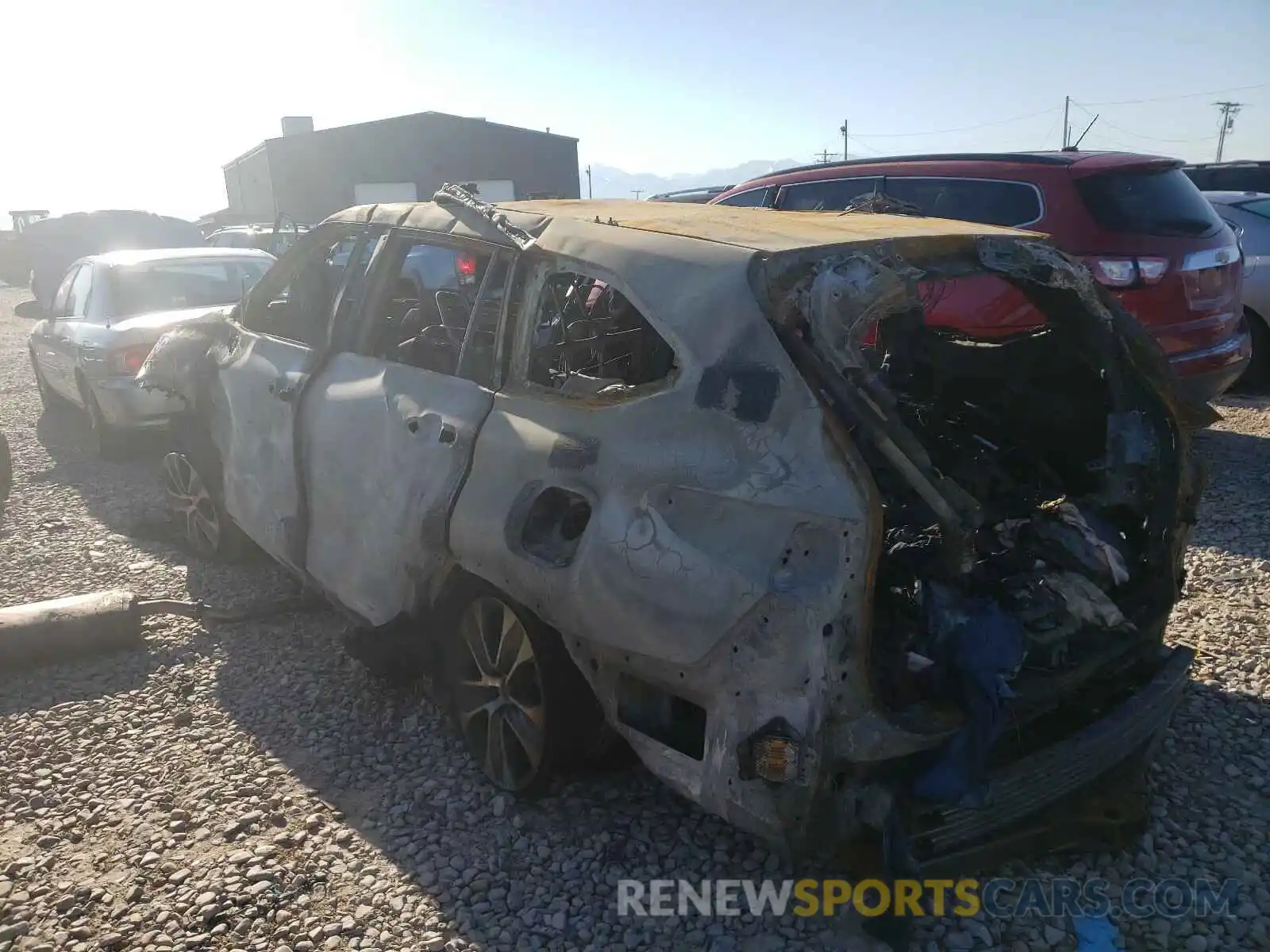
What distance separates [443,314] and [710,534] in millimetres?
2027

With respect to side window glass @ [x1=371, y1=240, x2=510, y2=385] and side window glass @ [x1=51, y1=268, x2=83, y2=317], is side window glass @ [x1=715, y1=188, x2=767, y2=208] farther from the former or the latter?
side window glass @ [x1=51, y1=268, x2=83, y2=317]

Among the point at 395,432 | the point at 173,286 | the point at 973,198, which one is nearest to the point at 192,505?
the point at 395,432

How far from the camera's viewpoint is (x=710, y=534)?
93.2 inches

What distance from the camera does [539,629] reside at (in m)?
2.88

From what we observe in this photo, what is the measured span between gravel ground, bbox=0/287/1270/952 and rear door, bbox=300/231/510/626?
61 cm

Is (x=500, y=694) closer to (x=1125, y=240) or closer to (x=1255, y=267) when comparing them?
(x=1125, y=240)

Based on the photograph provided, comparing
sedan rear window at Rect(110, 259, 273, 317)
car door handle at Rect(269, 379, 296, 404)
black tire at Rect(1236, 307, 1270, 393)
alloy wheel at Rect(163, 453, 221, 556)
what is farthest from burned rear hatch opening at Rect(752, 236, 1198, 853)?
sedan rear window at Rect(110, 259, 273, 317)

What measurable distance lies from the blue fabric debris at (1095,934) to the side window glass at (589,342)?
6.32 feet

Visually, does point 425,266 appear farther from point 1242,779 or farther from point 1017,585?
point 1242,779

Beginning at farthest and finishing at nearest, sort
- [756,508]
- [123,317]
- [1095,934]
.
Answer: [123,317]
[1095,934]
[756,508]

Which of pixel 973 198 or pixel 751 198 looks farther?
pixel 751 198

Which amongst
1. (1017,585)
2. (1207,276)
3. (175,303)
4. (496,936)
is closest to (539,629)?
(496,936)

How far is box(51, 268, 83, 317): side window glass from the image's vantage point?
8.09m

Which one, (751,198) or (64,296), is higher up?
(751,198)
